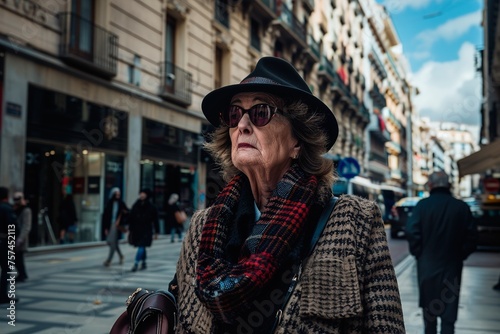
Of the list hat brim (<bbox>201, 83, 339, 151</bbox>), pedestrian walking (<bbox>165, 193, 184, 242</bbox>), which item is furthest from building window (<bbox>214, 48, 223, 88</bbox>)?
hat brim (<bbox>201, 83, 339, 151</bbox>)

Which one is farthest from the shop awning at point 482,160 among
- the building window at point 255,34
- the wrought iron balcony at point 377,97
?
the wrought iron balcony at point 377,97

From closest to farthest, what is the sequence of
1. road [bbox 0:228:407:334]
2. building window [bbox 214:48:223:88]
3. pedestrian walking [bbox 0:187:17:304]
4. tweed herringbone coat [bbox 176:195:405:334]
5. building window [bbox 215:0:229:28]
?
tweed herringbone coat [bbox 176:195:405:334], road [bbox 0:228:407:334], pedestrian walking [bbox 0:187:17:304], building window [bbox 215:0:229:28], building window [bbox 214:48:223:88]

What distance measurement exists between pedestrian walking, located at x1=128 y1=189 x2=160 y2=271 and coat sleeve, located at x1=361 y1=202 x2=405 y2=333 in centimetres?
904

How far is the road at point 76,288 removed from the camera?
5812 millimetres

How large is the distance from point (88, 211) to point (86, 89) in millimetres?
3359

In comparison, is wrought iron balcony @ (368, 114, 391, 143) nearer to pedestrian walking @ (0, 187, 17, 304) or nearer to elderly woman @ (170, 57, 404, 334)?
pedestrian walking @ (0, 187, 17, 304)

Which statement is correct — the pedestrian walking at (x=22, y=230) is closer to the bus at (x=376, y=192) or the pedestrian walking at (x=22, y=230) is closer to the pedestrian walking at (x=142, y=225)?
the pedestrian walking at (x=142, y=225)

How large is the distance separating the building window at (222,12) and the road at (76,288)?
11484 millimetres

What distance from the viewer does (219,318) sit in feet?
5.15

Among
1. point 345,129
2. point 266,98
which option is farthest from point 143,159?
point 345,129

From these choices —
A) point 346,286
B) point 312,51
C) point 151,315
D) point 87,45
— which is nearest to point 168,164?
point 87,45

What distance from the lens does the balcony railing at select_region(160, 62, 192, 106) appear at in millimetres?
17766

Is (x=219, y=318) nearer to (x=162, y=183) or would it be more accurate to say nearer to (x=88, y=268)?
(x=88, y=268)

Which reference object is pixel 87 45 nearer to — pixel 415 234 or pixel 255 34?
pixel 415 234
